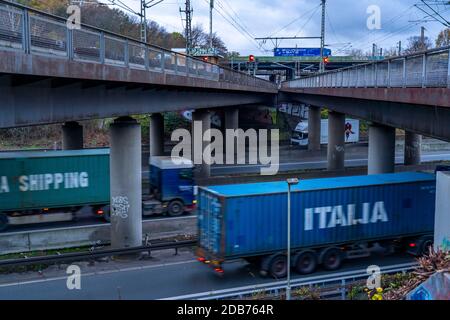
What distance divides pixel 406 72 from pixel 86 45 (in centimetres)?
938

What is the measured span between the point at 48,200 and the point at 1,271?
19.5ft

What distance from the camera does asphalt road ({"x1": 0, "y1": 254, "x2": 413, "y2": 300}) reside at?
1533 centimetres

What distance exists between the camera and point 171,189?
2586 cm

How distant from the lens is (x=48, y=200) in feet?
75.9

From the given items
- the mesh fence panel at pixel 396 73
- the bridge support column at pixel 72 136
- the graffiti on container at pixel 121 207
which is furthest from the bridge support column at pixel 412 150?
the graffiti on container at pixel 121 207

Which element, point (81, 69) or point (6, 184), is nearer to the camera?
point (81, 69)

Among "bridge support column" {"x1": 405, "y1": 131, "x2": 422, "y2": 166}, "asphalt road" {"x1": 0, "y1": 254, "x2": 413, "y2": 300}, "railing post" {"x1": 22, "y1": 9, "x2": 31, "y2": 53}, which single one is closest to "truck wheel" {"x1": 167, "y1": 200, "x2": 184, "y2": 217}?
"asphalt road" {"x1": 0, "y1": 254, "x2": 413, "y2": 300}

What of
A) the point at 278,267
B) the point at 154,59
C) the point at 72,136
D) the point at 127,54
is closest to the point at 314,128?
the point at 72,136

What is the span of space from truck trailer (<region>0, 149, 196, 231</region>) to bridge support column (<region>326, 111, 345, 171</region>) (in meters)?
17.7

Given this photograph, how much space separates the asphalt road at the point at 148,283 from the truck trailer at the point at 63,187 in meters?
6.70
